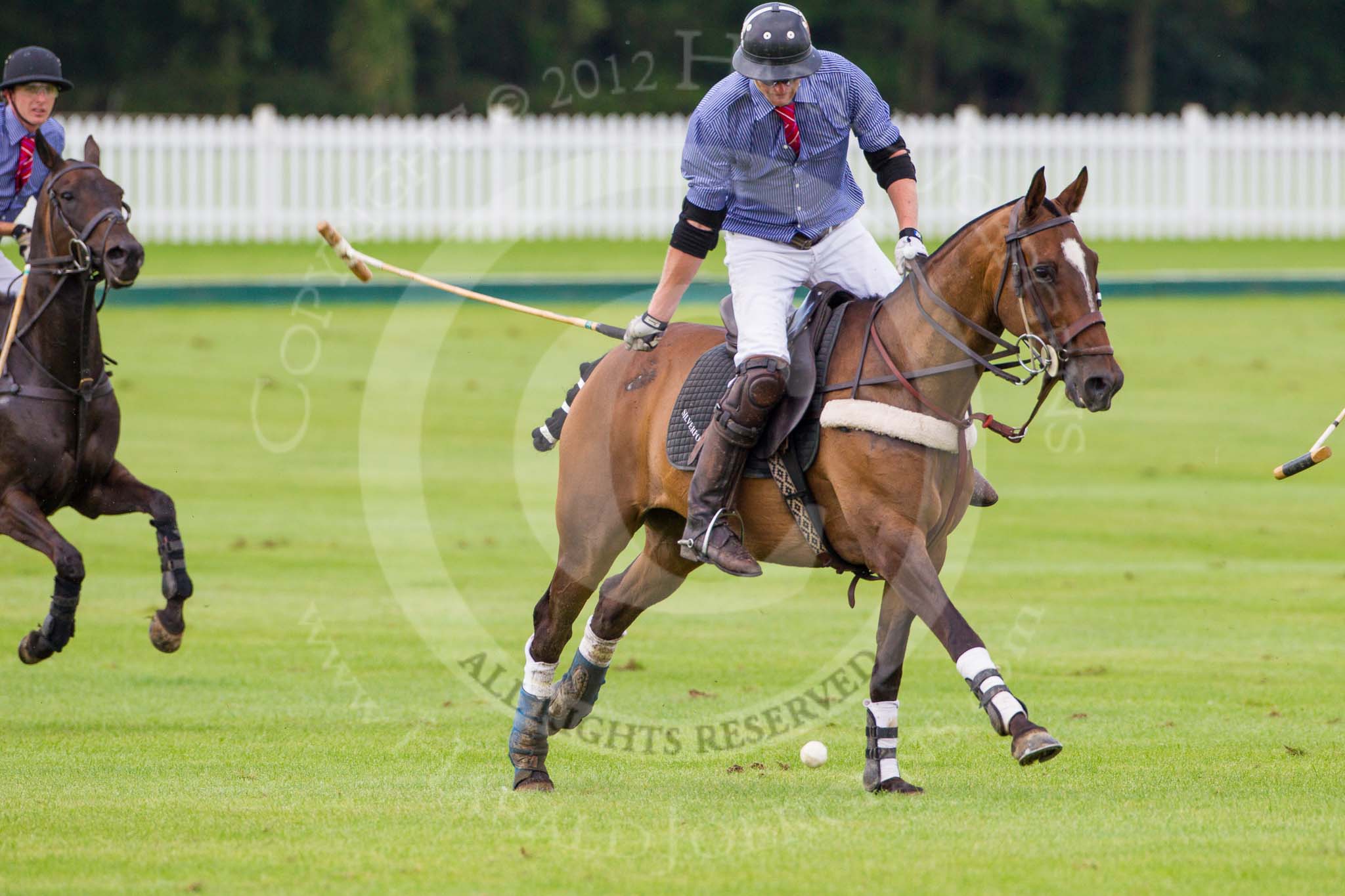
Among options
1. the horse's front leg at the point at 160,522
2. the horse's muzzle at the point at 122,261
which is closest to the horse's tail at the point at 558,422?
the horse's front leg at the point at 160,522

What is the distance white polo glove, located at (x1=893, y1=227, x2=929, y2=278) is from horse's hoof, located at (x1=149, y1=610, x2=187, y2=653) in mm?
3792

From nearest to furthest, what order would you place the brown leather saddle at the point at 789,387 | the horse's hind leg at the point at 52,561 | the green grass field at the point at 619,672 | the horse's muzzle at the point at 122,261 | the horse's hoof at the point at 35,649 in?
1. the green grass field at the point at 619,672
2. the brown leather saddle at the point at 789,387
3. the horse's muzzle at the point at 122,261
4. the horse's hind leg at the point at 52,561
5. the horse's hoof at the point at 35,649

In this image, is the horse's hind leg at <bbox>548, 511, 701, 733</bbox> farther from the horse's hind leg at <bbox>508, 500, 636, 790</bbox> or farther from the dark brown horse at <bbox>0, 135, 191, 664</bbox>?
the dark brown horse at <bbox>0, 135, 191, 664</bbox>

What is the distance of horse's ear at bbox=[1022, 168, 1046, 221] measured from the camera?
6344mm

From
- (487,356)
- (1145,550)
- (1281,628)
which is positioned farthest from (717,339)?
(487,356)

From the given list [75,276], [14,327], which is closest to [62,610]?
[14,327]

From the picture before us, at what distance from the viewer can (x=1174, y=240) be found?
28859 mm

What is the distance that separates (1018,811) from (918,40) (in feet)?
112

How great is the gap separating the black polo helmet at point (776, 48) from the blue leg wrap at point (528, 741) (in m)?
2.61

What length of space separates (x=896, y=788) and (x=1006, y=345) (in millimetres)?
1690

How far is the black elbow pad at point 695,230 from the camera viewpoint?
280 inches

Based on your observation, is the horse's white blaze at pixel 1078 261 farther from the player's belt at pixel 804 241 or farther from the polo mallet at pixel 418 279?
the polo mallet at pixel 418 279

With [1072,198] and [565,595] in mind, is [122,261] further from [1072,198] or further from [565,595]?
[1072,198]

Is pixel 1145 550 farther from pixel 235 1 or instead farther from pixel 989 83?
pixel 989 83
